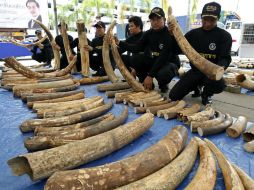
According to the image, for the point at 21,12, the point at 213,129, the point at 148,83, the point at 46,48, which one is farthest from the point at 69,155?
the point at 21,12

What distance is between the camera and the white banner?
10.2m

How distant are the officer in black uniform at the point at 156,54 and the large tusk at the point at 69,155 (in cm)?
212

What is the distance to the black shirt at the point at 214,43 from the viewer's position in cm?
357

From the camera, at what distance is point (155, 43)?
15.2 feet

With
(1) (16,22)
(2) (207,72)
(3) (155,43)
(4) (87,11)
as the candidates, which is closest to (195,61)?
(2) (207,72)

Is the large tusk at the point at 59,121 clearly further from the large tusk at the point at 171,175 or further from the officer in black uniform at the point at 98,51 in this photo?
the officer in black uniform at the point at 98,51

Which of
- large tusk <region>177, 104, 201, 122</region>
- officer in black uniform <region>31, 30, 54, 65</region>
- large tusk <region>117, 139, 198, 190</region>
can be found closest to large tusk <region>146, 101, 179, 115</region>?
large tusk <region>177, 104, 201, 122</region>

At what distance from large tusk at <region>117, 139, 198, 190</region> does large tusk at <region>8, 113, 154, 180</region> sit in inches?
22.1

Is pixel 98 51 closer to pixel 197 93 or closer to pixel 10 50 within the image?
pixel 197 93

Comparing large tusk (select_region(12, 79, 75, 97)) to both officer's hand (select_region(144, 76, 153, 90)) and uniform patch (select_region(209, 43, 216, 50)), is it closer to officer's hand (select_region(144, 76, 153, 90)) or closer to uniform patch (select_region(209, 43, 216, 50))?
officer's hand (select_region(144, 76, 153, 90))

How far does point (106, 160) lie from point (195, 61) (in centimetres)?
192

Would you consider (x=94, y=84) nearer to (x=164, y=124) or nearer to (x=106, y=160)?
(x=164, y=124)

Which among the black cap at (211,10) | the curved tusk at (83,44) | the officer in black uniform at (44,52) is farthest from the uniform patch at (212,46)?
the officer in black uniform at (44,52)

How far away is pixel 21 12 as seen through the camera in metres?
10.5
